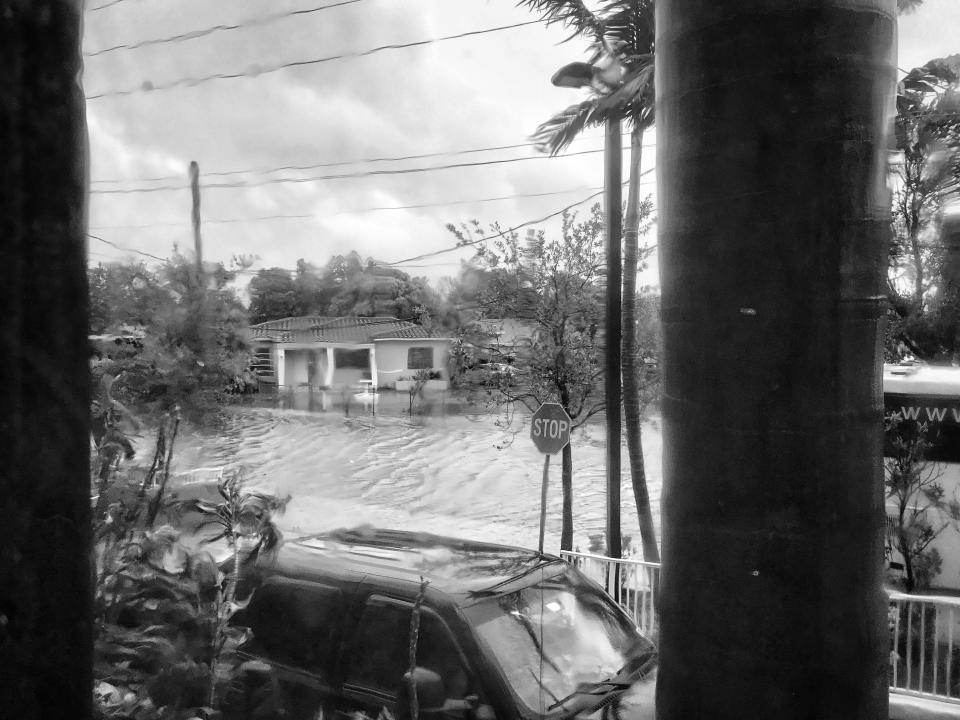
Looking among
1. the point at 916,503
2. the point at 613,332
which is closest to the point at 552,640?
the point at 613,332

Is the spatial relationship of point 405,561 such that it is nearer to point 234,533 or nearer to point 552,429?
point 552,429

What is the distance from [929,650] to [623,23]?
15.3 ft

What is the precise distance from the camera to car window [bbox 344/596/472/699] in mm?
2494

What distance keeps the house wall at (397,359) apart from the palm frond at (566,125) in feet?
3.39

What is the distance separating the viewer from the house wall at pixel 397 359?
2.88 m

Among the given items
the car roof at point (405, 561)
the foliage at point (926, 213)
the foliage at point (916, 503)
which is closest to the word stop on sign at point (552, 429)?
the car roof at point (405, 561)

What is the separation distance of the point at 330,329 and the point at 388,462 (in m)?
0.87

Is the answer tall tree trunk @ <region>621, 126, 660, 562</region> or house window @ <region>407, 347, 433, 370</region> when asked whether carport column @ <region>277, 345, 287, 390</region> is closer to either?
house window @ <region>407, 347, 433, 370</region>

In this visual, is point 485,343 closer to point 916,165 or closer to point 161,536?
point 916,165

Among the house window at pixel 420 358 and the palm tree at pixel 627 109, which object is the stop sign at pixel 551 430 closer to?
the house window at pixel 420 358

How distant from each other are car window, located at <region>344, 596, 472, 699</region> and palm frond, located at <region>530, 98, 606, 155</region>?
6.79 feet

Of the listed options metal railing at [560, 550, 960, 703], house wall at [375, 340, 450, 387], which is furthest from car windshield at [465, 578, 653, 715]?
metal railing at [560, 550, 960, 703]

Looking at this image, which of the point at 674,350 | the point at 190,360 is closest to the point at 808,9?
the point at 674,350

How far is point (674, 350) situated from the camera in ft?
4.24
